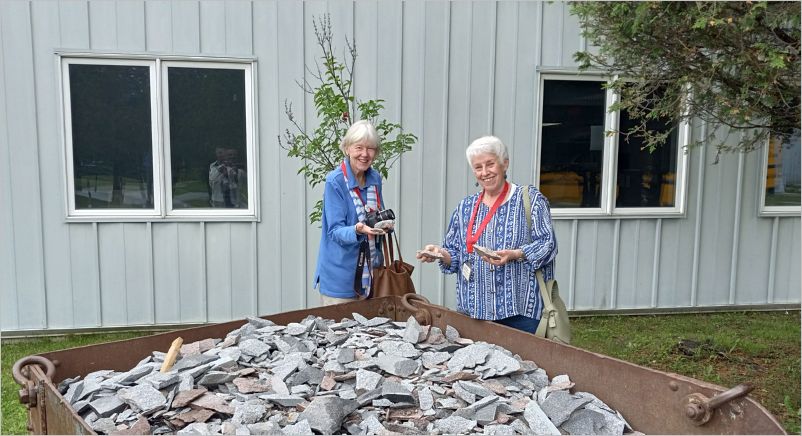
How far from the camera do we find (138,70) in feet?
18.4

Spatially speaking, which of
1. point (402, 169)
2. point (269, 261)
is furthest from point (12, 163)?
point (402, 169)

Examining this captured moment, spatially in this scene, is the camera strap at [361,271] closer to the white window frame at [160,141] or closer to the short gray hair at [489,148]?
the short gray hair at [489,148]

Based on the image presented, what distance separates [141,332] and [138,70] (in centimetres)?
252

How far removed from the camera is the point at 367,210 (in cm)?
326

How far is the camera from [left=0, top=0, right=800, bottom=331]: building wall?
548 cm

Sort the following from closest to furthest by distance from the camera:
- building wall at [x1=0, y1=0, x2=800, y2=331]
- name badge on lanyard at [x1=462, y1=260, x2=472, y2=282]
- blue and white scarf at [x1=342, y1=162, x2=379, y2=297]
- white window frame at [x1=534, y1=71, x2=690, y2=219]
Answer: name badge on lanyard at [x1=462, y1=260, x2=472, y2=282]
blue and white scarf at [x1=342, y1=162, x2=379, y2=297]
building wall at [x1=0, y1=0, x2=800, y2=331]
white window frame at [x1=534, y1=71, x2=690, y2=219]

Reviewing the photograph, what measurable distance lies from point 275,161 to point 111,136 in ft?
5.06

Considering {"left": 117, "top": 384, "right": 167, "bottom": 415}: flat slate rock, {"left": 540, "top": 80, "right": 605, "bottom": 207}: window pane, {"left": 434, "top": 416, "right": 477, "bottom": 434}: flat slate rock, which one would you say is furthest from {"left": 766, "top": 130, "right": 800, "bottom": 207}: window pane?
{"left": 117, "top": 384, "right": 167, "bottom": 415}: flat slate rock

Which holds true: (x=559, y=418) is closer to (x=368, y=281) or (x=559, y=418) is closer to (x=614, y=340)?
(x=368, y=281)

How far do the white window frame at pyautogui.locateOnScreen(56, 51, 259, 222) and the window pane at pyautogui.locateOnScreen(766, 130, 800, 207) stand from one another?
18.9ft

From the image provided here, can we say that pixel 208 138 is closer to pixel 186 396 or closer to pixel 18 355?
pixel 18 355

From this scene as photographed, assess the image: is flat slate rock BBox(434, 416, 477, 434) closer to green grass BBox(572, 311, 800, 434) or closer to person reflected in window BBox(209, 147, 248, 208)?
green grass BBox(572, 311, 800, 434)

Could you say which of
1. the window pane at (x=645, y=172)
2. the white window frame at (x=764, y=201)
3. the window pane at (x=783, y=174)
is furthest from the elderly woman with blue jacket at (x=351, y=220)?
the window pane at (x=783, y=174)

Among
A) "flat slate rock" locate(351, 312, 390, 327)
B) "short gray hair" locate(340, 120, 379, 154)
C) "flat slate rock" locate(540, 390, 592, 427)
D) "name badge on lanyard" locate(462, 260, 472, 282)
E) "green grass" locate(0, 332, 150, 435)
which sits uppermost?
"short gray hair" locate(340, 120, 379, 154)
